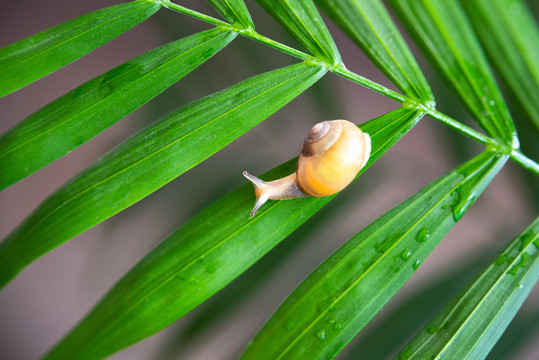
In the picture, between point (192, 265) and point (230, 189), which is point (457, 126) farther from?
point (230, 189)

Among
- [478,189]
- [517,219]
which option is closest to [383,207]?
[517,219]

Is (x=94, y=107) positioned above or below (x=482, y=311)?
above

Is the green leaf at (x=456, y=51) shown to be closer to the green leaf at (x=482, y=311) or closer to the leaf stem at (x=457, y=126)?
the leaf stem at (x=457, y=126)

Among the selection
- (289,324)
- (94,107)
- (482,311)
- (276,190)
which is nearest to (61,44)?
(94,107)

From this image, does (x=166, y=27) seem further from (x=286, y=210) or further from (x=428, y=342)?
(x=428, y=342)

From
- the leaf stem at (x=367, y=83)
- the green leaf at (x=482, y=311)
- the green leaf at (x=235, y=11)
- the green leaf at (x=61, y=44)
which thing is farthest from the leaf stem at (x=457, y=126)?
the green leaf at (x=61, y=44)

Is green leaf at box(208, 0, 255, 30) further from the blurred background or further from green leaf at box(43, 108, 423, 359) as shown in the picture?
the blurred background

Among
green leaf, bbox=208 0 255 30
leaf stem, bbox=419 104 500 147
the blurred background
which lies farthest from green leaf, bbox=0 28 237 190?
the blurred background

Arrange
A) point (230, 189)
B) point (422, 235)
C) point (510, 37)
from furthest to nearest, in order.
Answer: point (230, 189), point (422, 235), point (510, 37)
